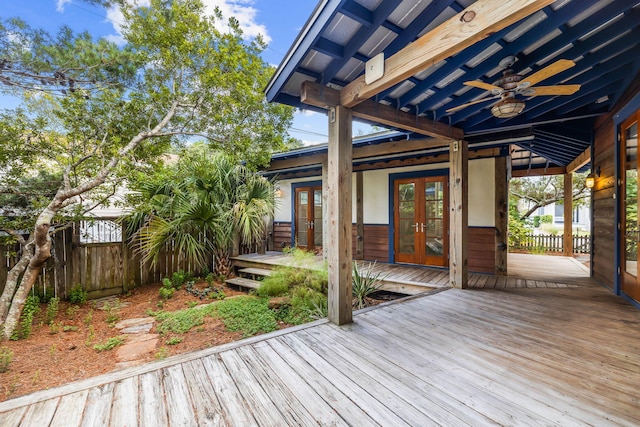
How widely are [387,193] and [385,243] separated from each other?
1.12 meters

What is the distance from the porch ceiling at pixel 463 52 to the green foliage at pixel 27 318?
3915 millimetres

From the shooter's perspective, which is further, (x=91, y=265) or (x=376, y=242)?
(x=376, y=242)

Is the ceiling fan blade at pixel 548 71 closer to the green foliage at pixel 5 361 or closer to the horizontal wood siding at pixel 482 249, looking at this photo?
the horizontal wood siding at pixel 482 249

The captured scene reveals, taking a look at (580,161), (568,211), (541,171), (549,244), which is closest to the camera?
(580,161)

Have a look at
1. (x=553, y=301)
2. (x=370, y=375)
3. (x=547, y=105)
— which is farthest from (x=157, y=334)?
(x=547, y=105)

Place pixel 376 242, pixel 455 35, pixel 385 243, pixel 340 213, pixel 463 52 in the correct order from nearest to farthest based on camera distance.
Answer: pixel 455 35
pixel 463 52
pixel 340 213
pixel 385 243
pixel 376 242

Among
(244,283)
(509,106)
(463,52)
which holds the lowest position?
(244,283)

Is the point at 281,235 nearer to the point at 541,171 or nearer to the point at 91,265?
the point at 91,265

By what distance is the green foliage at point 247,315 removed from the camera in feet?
11.8

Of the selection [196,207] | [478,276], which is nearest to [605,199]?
[478,276]

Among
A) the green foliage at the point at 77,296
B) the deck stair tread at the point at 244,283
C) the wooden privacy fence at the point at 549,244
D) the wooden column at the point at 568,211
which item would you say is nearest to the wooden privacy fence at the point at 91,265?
the green foliage at the point at 77,296

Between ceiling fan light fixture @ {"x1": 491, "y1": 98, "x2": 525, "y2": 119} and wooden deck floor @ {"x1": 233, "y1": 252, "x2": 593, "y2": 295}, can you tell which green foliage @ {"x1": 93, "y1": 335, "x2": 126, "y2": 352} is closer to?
wooden deck floor @ {"x1": 233, "y1": 252, "x2": 593, "y2": 295}

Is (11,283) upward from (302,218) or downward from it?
downward

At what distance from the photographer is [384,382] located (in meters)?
1.93
